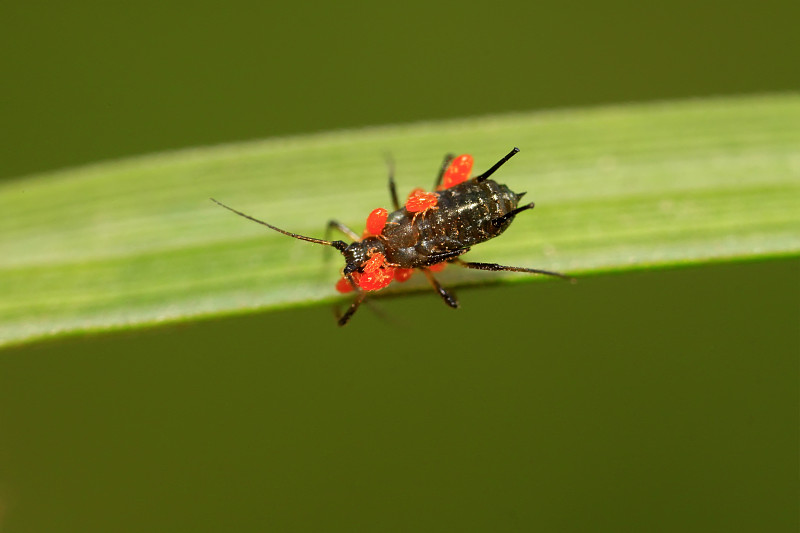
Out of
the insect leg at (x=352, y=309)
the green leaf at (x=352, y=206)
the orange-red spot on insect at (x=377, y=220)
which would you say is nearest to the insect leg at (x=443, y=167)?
the green leaf at (x=352, y=206)

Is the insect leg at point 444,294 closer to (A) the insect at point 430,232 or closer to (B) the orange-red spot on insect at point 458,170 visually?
(A) the insect at point 430,232

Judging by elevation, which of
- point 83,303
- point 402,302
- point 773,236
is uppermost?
point 83,303

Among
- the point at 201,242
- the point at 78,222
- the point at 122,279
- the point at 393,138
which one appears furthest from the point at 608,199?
the point at 78,222

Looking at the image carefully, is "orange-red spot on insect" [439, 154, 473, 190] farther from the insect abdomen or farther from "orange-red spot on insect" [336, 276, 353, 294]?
"orange-red spot on insect" [336, 276, 353, 294]

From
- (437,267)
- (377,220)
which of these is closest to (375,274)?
(377,220)

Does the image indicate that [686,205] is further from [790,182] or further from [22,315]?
[22,315]

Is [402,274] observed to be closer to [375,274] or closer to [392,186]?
[375,274]

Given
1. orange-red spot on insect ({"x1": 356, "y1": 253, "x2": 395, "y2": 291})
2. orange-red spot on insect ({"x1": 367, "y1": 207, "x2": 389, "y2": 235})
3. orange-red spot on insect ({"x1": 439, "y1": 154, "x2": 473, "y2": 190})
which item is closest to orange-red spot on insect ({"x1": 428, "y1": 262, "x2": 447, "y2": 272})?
orange-red spot on insect ({"x1": 356, "y1": 253, "x2": 395, "y2": 291})
